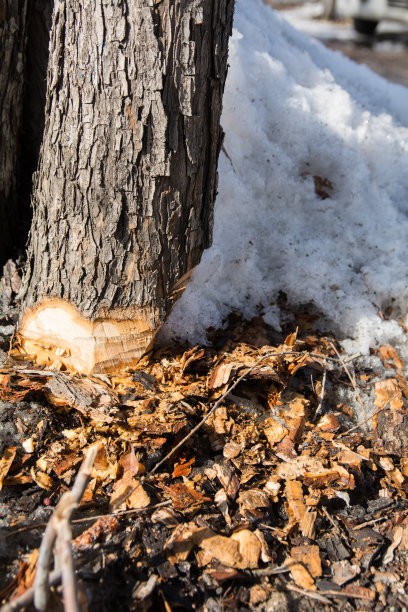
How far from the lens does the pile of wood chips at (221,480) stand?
5.19 feet

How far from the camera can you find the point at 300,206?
307 centimetres

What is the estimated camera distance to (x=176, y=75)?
1795 millimetres

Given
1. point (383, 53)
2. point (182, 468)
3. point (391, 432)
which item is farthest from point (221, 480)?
point (383, 53)

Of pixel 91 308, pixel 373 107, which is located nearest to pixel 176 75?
pixel 91 308

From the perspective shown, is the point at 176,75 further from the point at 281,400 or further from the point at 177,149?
the point at 281,400

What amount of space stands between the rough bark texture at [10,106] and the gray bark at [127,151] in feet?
1.48

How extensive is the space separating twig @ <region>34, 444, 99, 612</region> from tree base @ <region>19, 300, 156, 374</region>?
2.88ft

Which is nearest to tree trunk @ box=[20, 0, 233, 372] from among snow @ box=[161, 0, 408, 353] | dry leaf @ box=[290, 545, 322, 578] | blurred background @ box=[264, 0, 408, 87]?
snow @ box=[161, 0, 408, 353]

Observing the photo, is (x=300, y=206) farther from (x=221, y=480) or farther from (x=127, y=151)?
(x=221, y=480)

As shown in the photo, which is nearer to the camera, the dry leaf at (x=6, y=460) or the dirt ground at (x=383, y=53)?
the dry leaf at (x=6, y=460)

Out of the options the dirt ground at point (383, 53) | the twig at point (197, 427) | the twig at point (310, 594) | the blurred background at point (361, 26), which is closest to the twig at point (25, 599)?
the twig at point (197, 427)

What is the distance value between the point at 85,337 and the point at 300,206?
1.68m

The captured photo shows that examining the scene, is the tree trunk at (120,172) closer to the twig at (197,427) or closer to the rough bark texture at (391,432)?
the twig at (197,427)

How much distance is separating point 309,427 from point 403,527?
1.75 ft
